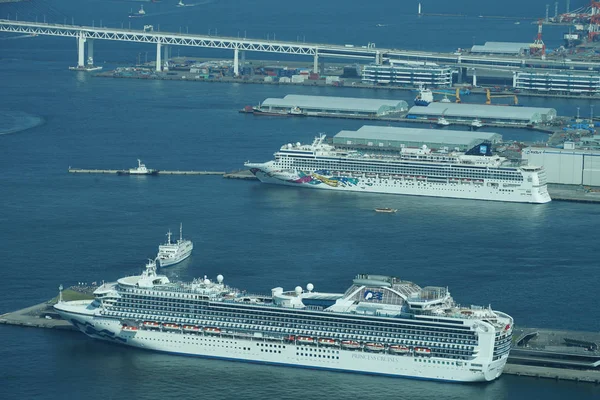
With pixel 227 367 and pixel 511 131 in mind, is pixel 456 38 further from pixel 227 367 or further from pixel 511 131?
pixel 227 367

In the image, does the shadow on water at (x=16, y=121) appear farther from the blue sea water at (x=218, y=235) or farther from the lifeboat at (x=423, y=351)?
the lifeboat at (x=423, y=351)

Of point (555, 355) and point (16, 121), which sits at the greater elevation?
point (16, 121)

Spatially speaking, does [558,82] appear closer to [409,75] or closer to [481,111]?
[409,75]

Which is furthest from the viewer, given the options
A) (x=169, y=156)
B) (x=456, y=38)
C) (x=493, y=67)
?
(x=456, y=38)

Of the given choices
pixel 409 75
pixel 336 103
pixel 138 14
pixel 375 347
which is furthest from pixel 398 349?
pixel 138 14

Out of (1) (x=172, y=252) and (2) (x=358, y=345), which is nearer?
(2) (x=358, y=345)

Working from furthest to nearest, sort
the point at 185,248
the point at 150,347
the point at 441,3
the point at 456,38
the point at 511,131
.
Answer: the point at 441,3
the point at 456,38
the point at 511,131
the point at 185,248
the point at 150,347

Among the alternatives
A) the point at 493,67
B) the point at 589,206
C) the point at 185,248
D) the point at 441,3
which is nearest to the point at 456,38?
the point at 493,67
